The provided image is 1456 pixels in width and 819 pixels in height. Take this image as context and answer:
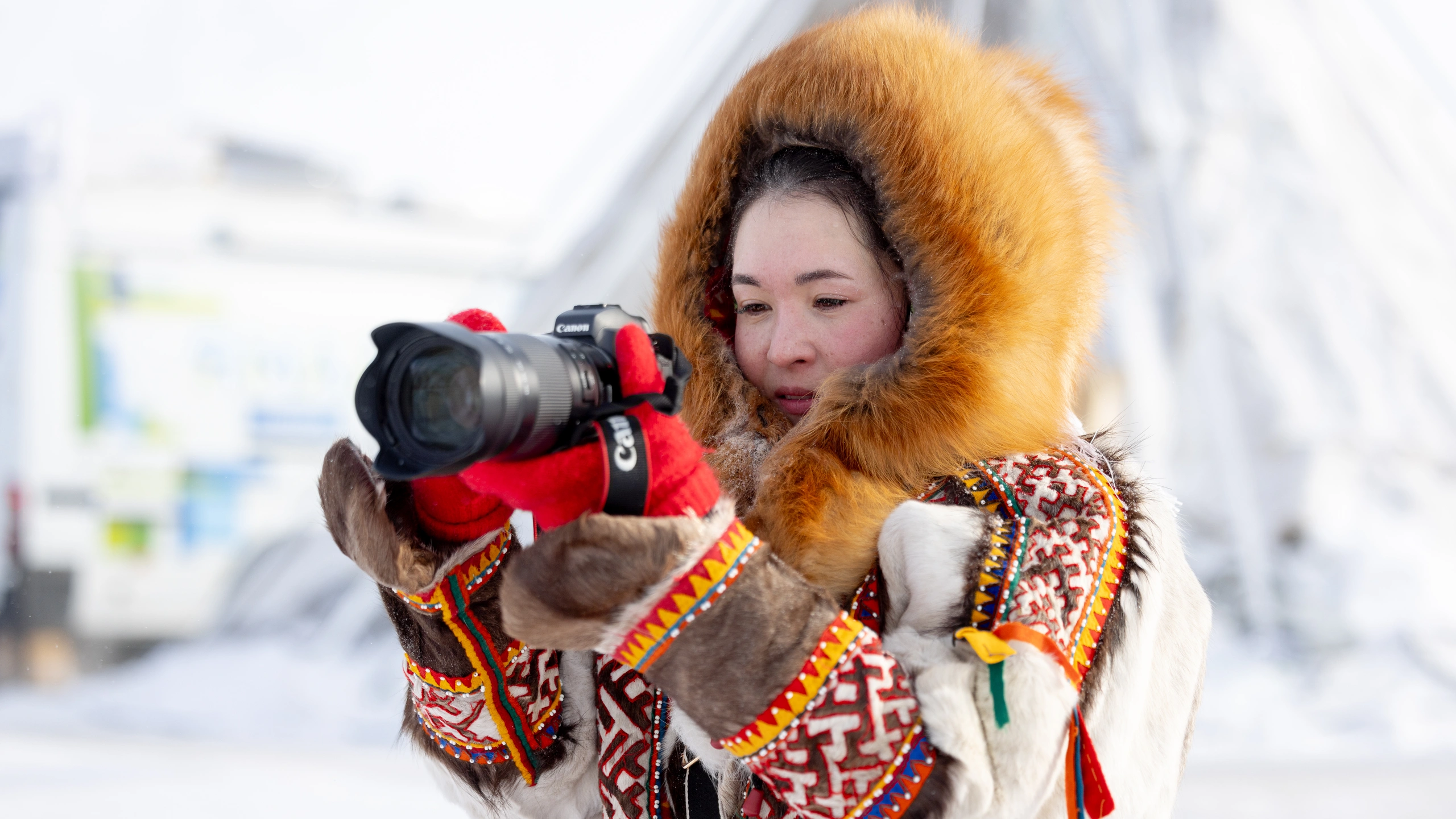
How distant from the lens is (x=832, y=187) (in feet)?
2.70

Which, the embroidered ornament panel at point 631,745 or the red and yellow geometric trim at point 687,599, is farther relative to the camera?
the embroidered ornament panel at point 631,745

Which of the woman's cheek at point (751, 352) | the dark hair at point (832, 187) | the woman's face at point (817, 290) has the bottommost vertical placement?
the woman's cheek at point (751, 352)

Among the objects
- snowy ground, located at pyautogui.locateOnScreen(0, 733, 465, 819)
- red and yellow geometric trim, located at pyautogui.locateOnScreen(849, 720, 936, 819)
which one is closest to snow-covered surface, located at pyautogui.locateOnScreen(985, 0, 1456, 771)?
snowy ground, located at pyautogui.locateOnScreen(0, 733, 465, 819)

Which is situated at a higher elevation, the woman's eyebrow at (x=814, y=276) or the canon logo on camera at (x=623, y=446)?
the woman's eyebrow at (x=814, y=276)

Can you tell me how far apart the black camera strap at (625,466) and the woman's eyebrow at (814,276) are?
30cm

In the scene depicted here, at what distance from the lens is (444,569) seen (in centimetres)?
68

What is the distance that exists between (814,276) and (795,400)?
0.39 ft

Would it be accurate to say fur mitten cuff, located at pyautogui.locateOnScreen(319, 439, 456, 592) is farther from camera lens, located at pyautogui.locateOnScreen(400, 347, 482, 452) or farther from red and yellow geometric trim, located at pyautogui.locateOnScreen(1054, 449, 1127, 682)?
red and yellow geometric trim, located at pyautogui.locateOnScreen(1054, 449, 1127, 682)

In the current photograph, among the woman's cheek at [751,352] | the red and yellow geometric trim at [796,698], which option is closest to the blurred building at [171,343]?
the woman's cheek at [751,352]

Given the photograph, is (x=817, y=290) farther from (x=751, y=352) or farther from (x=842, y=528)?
(x=842, y=528)

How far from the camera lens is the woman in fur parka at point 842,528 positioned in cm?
55

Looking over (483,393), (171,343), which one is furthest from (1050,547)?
(171,343)

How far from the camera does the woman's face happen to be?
2.65 feet

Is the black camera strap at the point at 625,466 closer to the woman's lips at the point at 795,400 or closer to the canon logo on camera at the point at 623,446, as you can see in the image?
the canon logo on camera at the point at 623,446
